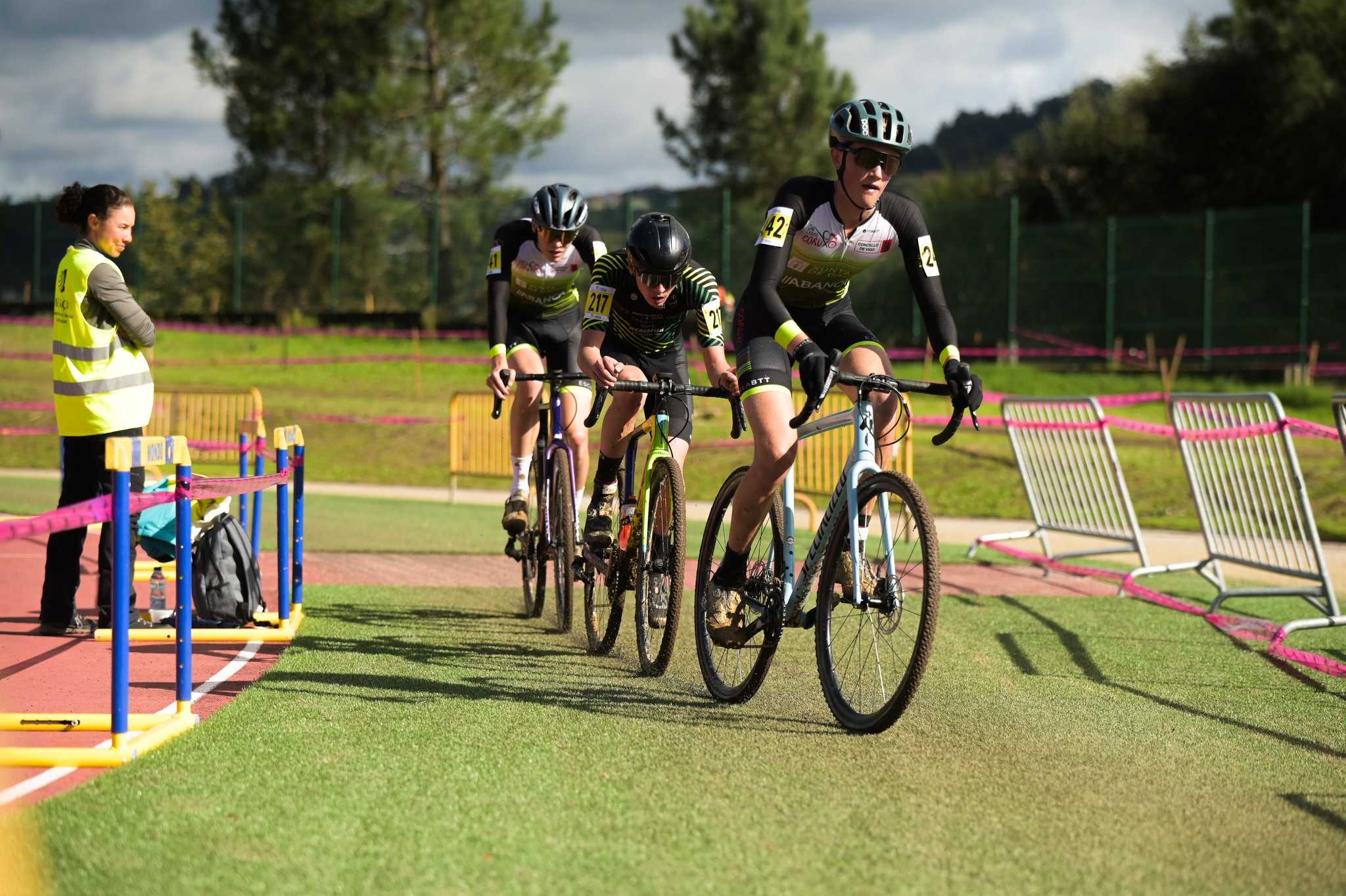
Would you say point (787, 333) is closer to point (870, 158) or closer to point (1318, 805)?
point (870, 158)

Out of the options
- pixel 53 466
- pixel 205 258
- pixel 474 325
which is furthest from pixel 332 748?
Answer: pixel 205 258

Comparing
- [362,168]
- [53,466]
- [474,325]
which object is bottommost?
[53,466]

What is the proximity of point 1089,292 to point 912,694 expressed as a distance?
28176mm

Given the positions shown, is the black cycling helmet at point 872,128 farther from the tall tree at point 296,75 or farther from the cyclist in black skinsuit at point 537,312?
the tall tree at point 296,75

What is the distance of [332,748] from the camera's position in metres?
4.97

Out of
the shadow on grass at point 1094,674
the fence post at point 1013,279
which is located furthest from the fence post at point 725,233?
the shadow on grass at point 1094,674

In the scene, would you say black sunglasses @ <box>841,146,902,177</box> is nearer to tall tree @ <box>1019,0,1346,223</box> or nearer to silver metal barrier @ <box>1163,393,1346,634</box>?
silver metal barrier @ <box>1163,393,1346,634</box>

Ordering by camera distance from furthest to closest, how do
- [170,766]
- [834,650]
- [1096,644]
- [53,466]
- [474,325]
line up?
[474,325], [53,466], [1096,644], [834,650], [170,766]

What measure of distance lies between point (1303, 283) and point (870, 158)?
1050 inches

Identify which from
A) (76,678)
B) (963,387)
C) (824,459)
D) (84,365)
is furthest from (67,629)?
(824,459)

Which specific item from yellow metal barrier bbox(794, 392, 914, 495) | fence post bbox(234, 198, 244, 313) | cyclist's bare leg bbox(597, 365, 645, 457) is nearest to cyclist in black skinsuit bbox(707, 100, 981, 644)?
cyclist's bare leg bbox(597, 365, 645, 457)

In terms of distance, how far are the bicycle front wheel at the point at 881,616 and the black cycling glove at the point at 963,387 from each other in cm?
A: 36

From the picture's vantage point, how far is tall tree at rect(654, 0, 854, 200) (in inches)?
1828

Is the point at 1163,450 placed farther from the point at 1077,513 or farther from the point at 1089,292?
the point at 1089,292
